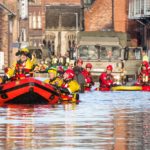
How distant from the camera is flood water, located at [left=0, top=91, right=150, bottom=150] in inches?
850

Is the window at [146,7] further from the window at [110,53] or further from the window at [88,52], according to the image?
the window at [88,52]

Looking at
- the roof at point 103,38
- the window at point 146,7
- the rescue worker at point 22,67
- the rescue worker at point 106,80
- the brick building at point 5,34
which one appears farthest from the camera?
the brick building at point 5,34

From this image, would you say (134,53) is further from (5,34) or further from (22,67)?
(5,34)

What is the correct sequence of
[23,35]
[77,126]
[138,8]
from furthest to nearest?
[23,35] < [138,8] < [77,126]

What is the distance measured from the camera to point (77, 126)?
86.7 ft

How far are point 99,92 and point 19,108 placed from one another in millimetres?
16338

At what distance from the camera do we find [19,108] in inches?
1420

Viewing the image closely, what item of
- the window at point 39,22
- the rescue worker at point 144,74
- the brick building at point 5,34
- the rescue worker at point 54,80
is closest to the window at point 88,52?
the rescue worker at point 144,74

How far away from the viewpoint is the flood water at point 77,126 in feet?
70.8

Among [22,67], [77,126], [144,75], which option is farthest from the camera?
[144,75]

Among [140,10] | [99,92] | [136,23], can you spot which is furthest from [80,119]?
[136,23]

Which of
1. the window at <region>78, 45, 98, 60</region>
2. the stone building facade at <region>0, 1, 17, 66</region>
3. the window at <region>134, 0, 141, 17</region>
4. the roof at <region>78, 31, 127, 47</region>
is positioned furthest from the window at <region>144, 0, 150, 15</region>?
the window at <region>78, 45, 98, 60</region>

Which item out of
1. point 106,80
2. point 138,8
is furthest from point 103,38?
point 138,8

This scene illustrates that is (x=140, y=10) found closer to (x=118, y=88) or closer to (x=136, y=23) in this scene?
Result: (x=136, y=23)
